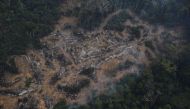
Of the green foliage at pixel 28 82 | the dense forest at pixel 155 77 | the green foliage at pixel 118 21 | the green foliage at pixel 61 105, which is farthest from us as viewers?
the green foliage at pixel 118 21

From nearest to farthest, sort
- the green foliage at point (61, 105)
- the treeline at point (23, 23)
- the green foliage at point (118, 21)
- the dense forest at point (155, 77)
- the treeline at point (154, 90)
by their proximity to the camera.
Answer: the green foliage at point (61, 105) → the treeline at point (154, 90) → the dense forest at point (155, 77) → the treeline at point (23, 23) → the green foliage at point (118, 21)

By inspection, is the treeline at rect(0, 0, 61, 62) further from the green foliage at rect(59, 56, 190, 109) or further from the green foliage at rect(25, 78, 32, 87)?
the green foliage at rect(59, 56, 190, 109)

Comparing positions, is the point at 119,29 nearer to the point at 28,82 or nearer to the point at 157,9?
the point at 157,9

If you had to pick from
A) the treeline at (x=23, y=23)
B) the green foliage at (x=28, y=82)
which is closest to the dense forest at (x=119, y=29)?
the treeline at (x=23, y=23)

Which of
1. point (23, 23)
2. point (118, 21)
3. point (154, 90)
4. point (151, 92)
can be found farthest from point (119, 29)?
point (23, 23)

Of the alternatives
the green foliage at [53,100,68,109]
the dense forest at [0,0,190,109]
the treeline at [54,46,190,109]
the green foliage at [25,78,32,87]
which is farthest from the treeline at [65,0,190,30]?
the green foliage at [53,100,68,109]

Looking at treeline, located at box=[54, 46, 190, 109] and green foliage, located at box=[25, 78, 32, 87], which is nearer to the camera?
green foliage, located at box=[25, 78, 32, 87]

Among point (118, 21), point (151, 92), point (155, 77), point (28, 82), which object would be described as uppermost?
point (118, 21)

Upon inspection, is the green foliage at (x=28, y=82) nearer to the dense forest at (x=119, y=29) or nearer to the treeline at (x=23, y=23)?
the dense forest at (x=119, y=29)

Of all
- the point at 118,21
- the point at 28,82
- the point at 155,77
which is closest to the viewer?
the point at 28,82
